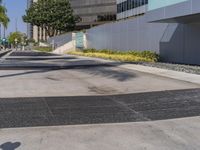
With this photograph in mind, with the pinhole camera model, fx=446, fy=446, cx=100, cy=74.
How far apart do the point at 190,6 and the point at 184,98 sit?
10.9 m

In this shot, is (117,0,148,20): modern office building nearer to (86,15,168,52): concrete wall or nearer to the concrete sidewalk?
(86,15,168,52): concrete wall

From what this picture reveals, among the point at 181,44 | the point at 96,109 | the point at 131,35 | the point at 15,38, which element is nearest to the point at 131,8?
the point at 131,35

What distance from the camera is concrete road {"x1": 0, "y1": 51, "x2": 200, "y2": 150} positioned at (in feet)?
24.0

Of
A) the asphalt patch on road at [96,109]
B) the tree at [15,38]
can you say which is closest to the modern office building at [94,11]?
the tree at [15,38]

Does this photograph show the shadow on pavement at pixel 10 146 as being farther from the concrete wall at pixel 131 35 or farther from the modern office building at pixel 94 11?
the modern office building at pixel 94 11

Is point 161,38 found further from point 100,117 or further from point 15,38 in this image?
point 15,38

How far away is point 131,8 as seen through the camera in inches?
2466

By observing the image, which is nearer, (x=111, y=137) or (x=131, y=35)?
(x=111, y=137)

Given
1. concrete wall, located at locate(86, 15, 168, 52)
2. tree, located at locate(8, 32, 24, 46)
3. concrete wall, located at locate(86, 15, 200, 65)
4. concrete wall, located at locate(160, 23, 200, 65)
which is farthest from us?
tree, located at locate(8, 32, 24, 46)

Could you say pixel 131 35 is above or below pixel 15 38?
below

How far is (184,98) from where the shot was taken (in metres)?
11.9

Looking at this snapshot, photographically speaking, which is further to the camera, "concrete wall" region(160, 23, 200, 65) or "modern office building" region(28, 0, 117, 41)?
"modern office building" region(28, 0, 117, 41)

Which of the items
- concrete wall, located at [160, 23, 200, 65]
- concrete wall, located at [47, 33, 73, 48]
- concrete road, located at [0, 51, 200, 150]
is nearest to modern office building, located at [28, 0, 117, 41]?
concrete wall, located at [47, 33, 73, 48]

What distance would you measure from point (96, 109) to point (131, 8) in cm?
5346
